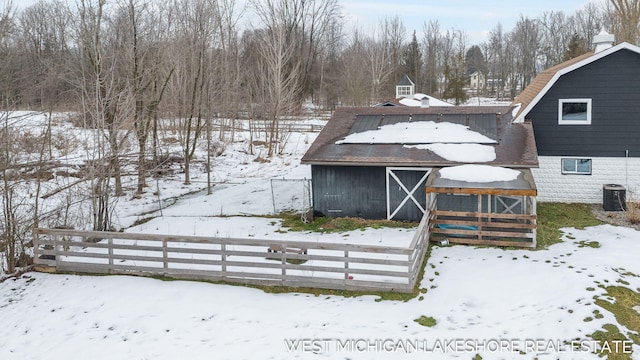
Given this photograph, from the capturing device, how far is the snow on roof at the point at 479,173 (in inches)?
508

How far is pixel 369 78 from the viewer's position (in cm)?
5431

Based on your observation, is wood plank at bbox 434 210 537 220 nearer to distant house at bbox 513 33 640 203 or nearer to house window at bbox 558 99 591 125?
distant house at bbox 513 33 640 203

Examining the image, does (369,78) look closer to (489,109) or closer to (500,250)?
(489,109)

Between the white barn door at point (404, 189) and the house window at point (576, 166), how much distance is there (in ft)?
18.7

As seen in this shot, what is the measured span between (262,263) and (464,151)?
26.0 feet

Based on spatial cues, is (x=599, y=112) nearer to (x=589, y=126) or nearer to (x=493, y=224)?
(x=589, y=126)

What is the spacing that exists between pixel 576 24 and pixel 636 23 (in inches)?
1599

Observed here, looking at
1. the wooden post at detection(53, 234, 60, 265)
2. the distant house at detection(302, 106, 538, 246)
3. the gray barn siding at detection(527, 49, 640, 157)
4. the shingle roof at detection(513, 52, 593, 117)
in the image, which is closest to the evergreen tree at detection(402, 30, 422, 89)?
the shingle roof at detection(513, 52, 593, 117)

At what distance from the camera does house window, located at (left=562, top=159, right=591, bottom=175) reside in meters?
16.6

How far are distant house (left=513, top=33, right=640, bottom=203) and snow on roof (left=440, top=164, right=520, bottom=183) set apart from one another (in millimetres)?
4310

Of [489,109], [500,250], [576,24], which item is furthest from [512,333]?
[576,24]

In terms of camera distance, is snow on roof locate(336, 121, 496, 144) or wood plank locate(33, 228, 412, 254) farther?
snow on roof locate(336, 121, 496, 144)

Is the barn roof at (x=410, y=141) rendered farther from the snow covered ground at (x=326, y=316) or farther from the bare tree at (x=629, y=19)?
the bare tree at (x=629, y=19)

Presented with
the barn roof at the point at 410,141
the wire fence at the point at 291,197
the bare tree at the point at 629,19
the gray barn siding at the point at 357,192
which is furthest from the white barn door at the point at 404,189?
the bare tree at the point at 629,19
